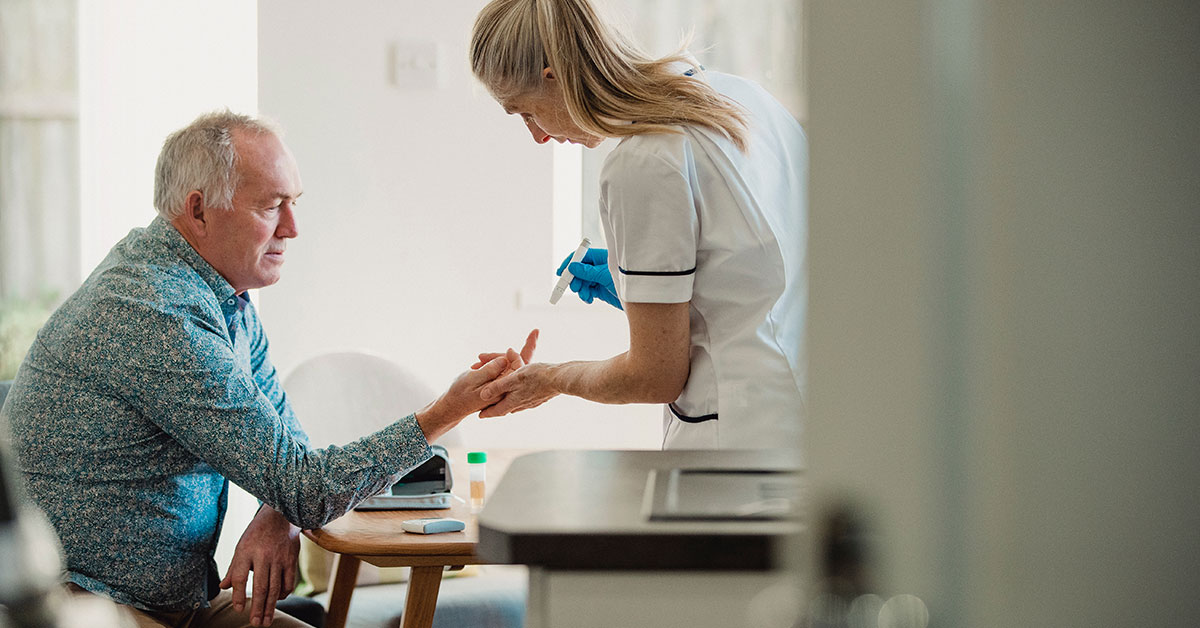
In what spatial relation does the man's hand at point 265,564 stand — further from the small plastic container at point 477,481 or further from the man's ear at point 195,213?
the man's ear at point 195,213

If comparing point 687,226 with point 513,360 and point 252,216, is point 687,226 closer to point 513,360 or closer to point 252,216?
point 513,360

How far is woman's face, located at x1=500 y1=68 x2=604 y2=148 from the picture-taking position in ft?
5.01

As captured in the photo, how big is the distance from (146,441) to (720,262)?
0.82 m

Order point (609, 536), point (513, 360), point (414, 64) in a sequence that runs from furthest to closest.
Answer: point (414, 64) < point (513, 360) < point (609, 536)

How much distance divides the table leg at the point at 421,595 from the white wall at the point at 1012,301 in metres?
1.31

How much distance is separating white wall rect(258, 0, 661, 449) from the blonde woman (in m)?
1.96

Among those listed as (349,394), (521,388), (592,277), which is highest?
(592,277)

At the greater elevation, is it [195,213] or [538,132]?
[538,132]

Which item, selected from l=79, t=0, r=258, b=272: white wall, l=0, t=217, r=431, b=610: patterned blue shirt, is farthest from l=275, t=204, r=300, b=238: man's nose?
l=79, t=0, r=258, b=272: white wall

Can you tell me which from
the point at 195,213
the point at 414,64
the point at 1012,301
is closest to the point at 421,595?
the point at 195,213

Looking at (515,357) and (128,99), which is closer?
(515,357)

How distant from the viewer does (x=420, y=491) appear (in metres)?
1.81

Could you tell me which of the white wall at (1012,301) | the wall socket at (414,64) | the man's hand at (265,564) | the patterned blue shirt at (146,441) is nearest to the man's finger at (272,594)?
the man's hand at (265,564)

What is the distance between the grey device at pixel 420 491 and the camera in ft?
5.86
